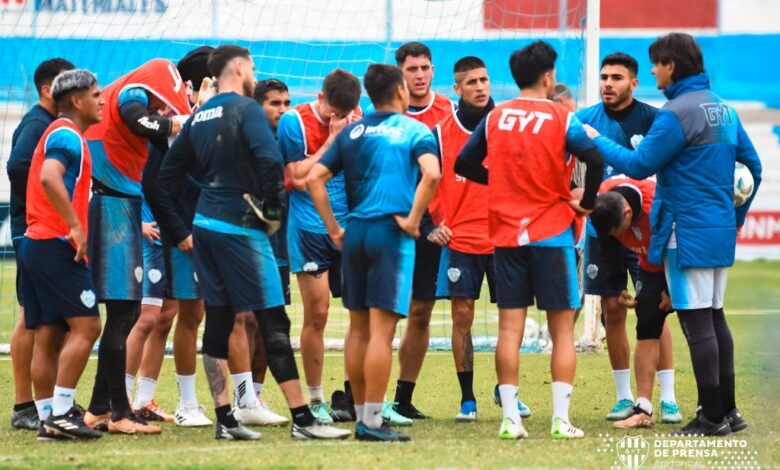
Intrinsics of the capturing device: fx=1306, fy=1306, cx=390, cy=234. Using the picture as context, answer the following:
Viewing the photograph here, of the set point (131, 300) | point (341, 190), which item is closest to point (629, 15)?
point (341, 190)

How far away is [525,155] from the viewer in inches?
296

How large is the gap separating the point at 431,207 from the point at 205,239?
1.82 metres

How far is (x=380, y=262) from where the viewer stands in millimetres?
7402

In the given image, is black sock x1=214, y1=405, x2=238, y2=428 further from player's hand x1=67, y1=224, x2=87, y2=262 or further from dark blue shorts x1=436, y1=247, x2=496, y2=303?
dark blue shorts x1=436, y1=247, x2=496, y2=303

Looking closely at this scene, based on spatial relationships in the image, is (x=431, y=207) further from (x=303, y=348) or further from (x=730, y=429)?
(x=730, y=429)

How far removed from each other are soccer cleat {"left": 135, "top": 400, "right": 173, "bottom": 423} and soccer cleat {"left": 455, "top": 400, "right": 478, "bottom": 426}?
6.24ft

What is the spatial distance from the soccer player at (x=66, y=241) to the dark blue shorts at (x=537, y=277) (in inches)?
94.2

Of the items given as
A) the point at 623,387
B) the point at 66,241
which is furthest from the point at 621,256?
the point at 66,241

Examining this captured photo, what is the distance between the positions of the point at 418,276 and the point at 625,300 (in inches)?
54.5

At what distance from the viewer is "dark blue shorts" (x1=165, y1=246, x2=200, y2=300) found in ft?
27.0

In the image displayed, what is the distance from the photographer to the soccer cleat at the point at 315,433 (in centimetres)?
741

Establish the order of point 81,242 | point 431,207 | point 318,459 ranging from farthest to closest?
point 431,207, point 81,242, point 318,459

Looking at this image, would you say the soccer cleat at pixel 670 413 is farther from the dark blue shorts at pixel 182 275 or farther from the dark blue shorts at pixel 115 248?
→ the dark blue shorts at pixel 115 248

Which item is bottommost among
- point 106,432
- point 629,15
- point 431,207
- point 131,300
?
point 106,432
